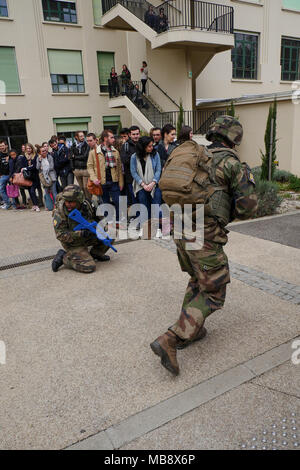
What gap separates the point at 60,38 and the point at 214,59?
7.87 metres

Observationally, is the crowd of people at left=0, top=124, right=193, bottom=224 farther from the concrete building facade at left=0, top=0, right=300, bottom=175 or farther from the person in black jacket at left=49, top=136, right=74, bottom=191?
the concrete building facade at left=0, top=0, right=300, bottom=175

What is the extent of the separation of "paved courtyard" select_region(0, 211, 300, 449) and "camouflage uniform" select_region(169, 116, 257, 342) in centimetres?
46

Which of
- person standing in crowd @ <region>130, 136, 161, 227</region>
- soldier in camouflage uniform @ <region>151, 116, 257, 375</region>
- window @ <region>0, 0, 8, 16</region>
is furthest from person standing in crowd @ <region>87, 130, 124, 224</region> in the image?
window @ <region>0, 0, 8, 16</region>

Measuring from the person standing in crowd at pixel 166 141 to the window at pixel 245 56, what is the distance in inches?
606

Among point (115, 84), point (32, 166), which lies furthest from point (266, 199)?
point (115, 84)

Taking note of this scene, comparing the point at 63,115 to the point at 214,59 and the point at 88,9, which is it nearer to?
the point at 88,9

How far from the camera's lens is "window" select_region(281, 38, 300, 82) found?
69.3 feet

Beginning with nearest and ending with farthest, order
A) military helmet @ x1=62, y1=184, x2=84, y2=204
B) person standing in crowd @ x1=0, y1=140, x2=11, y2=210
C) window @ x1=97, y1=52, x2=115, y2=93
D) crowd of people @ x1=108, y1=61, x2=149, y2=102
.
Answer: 1. military helmet @ x1=62, y1=184, x2=84, y2=204
2. person standing in crowd @ x1=0, y1=140, x2=11, y2=210
3. crowd of people @ x1=108, y1=61, x2=149, y2=102
4. window @ x1=97, y1=52, x2=115, y2=93

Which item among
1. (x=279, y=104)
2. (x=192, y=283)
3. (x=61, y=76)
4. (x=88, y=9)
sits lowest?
(x=192, y=283)

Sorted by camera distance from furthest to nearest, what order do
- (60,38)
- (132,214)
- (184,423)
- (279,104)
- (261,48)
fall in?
(261,48) < (60,38) < (279,104) < (132,214) < (184,423)

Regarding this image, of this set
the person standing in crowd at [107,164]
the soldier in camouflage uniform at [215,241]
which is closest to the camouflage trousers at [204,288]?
the soldier in camouflage uniform at [215,241]

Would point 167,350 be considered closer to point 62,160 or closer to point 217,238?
point 217,238

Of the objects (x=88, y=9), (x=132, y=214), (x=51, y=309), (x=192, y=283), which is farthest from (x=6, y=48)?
(x=192, y=283)

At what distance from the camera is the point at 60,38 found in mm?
17703
